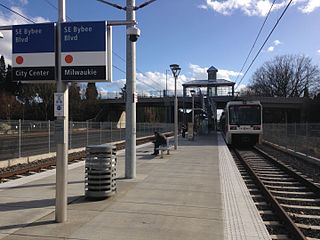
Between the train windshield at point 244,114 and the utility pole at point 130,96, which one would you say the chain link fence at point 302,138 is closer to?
the train windshield at point 244,114

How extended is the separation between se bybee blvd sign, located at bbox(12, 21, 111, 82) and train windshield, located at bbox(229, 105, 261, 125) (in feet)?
86.4

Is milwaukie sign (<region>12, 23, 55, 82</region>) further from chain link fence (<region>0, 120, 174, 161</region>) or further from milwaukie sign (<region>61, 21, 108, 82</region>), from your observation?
chain link fence (<region>0, 120, 174, 161</region>)

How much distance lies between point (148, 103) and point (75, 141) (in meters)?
74.6

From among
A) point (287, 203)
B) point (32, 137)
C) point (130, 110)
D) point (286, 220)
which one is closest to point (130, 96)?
point (130, 110)

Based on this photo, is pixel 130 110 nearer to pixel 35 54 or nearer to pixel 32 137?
pixel 35 54

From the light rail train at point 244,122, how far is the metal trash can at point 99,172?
2431 centimetres

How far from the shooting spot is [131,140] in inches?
530

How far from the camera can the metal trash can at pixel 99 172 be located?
31.6ft

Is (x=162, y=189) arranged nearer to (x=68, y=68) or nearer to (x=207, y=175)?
(x=207, y=175)

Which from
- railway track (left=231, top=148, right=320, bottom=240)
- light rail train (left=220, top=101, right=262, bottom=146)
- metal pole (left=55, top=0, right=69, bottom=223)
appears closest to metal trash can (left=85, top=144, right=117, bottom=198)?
metal pole (left=55, top=0, right=69, bottom=223)

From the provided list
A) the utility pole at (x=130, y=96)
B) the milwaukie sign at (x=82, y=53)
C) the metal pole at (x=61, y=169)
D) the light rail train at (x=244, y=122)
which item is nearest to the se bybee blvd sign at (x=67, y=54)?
the milwaukie sign at (x=82, y=53)

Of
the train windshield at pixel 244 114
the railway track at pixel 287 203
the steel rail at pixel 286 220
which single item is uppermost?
the train windshield at pixel 244 114

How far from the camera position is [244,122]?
33188 mm

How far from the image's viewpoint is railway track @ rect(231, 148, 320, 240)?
8.06 meters
